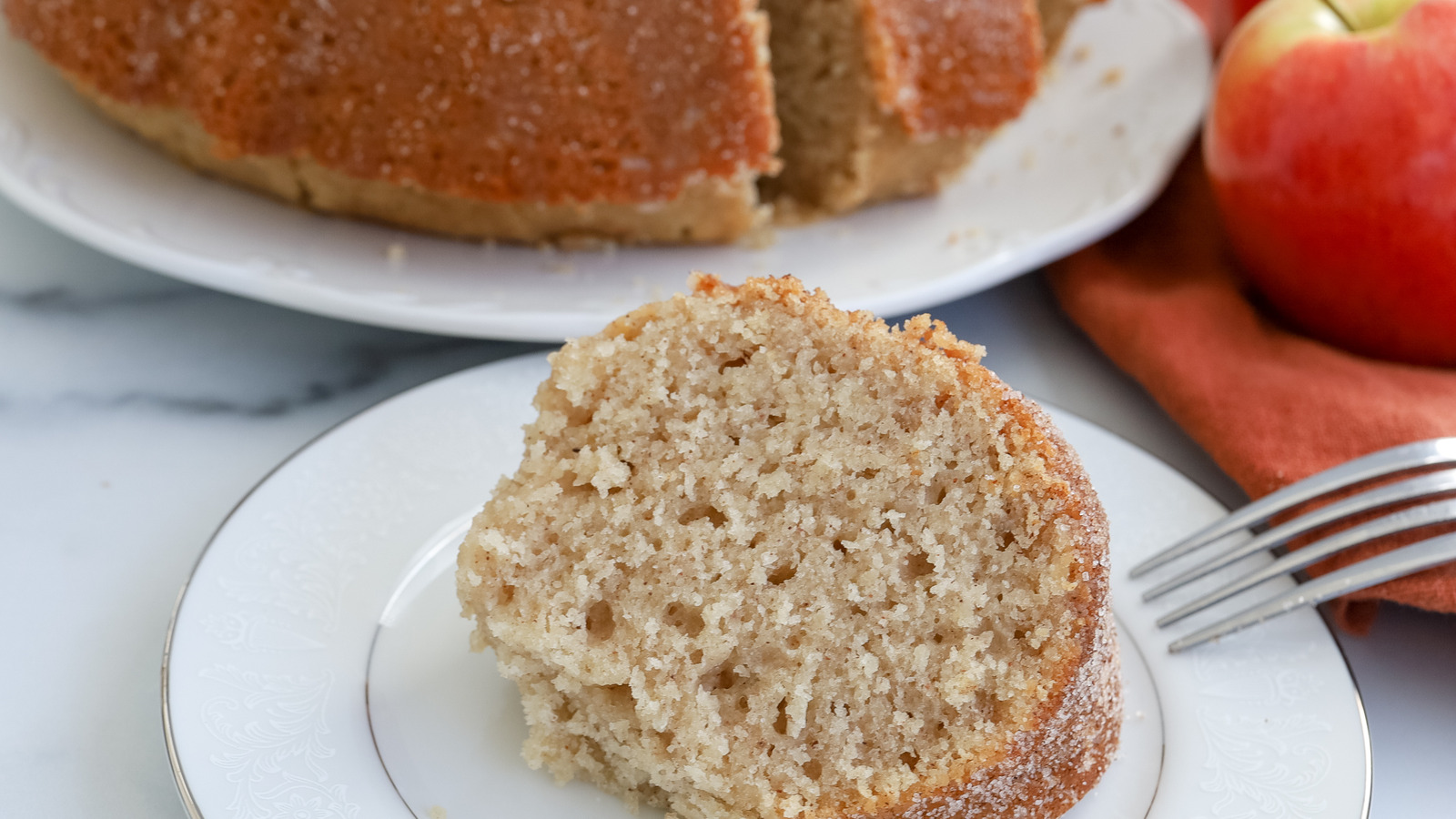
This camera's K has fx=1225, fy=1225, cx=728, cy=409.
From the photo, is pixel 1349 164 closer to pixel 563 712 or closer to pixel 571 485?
pixel 571 485

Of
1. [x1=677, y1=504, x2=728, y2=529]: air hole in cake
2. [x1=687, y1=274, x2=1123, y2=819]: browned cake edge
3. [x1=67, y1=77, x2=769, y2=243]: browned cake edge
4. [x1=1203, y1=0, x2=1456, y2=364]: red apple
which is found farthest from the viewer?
[x1=67, y1=77, x2=769, y2=243]: browned cake edge

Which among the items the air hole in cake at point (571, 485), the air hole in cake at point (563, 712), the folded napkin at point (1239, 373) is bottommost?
the folded napkin at point (1239, 373)

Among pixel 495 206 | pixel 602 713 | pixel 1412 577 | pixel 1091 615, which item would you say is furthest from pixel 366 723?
pixel 1412 577

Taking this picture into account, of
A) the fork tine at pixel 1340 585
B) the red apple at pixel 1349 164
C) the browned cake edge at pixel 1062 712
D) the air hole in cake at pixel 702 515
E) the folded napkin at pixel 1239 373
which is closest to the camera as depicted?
the browned cake edge at pixel 1062 712

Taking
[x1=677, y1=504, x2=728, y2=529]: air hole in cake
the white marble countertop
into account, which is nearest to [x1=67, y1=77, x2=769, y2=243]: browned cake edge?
the white marble countertop

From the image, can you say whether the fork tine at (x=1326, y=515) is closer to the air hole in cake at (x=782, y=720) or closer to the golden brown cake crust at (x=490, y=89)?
the air hole in cake at (x=782, y=720)


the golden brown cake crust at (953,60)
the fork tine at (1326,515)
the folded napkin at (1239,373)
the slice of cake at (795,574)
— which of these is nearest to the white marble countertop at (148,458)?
the folded napkin at (1239,373)

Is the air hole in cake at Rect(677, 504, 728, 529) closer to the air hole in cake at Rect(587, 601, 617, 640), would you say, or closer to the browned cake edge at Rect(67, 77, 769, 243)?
the air hole in cake at Rect(587, 601, 617, 640)

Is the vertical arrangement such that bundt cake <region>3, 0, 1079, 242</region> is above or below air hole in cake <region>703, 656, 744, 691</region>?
above
